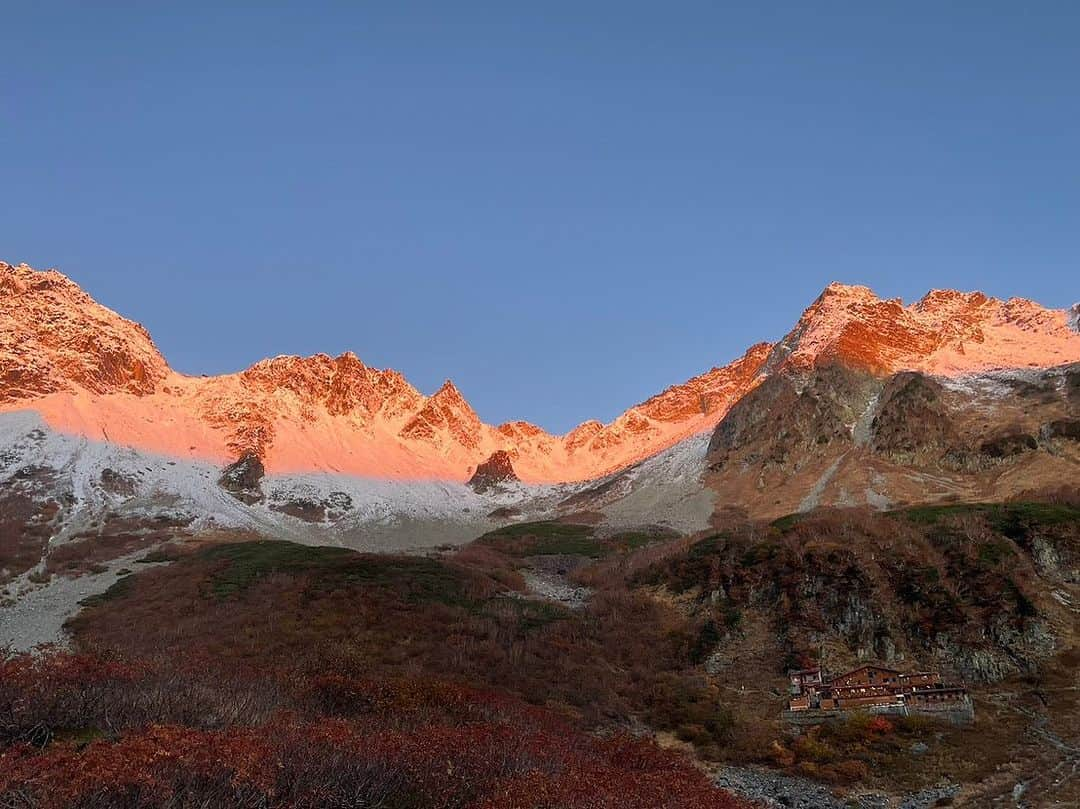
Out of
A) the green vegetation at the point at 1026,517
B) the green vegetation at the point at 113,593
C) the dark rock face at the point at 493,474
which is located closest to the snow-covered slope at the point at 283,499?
the dark rock face at the point at 493,474

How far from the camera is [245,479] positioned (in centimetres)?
13212

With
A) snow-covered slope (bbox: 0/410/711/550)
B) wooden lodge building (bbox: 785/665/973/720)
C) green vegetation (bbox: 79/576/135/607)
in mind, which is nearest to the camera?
wooden lodge building (bbox: 785/665/973/720)

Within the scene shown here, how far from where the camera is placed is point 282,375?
185 meters

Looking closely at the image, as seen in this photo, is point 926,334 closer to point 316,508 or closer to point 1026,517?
point 1026,517

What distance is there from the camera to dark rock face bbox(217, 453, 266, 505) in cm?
12788

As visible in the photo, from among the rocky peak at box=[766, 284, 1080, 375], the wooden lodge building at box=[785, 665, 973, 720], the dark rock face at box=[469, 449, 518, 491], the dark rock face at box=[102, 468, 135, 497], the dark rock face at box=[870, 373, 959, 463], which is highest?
the rocky peak at box=[766, 284, 1080, 375]

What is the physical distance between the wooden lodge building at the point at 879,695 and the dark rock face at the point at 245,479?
114477 millimetres

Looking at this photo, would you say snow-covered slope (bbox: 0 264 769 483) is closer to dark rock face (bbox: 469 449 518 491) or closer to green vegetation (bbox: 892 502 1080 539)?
dark rock face (bbox: 469 449 518 491)

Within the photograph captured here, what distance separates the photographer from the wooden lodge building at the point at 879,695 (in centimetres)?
2856

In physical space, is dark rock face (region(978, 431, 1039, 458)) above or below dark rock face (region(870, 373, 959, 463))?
below

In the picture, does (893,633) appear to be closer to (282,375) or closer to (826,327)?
(826,327)

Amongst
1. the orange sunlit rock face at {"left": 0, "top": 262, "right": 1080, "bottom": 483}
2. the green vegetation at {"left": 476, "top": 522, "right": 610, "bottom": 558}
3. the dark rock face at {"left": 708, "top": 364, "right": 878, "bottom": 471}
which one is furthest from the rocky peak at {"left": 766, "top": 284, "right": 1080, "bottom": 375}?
the green vegetation at {"left": 476, "top": 522, "right": 610, "bottom": 558}

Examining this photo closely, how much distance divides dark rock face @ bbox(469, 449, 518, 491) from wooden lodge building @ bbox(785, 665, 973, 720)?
148 m

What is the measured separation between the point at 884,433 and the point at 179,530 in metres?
107
